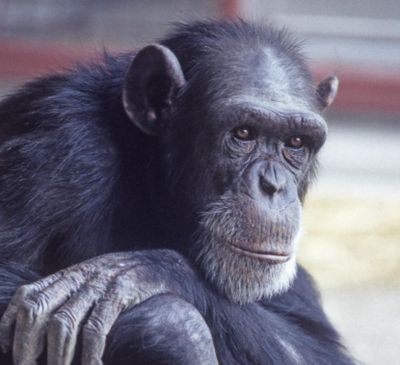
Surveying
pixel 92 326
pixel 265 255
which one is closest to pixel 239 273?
pixel 265 255

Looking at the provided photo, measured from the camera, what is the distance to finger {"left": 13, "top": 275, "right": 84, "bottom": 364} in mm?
3547

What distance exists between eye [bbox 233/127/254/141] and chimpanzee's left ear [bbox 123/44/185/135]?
0.95 feet

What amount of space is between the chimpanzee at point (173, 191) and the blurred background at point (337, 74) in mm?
3421

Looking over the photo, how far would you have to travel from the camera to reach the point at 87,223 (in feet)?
13.5

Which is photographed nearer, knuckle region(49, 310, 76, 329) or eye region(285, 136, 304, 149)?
knuckle region(49, 310, 76, 329)

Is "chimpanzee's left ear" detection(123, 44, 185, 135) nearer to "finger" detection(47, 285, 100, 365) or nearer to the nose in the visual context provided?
the nose

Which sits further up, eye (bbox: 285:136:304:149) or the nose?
eye (bbox: 285:136:304:149)

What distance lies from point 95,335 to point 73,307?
11 cm

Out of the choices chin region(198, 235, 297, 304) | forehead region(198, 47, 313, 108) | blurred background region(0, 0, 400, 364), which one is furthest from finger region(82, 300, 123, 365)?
blurred background region(0, 0, 400, 364)

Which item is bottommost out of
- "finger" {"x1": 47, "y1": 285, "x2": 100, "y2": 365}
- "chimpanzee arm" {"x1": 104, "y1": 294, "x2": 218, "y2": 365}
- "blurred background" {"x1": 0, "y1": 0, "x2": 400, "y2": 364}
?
"blurred background" {"x1": 0, "y1": 0, "x2": 400, "y2": 364}

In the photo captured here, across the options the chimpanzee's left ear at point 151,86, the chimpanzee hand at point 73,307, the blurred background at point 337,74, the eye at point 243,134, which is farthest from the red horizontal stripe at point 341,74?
the chimpanzee hand at point 73,307

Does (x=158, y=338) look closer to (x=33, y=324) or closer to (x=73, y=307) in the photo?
(x=73, y=307)

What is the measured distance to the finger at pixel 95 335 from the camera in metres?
3.56

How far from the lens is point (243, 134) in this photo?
13.9 feet
